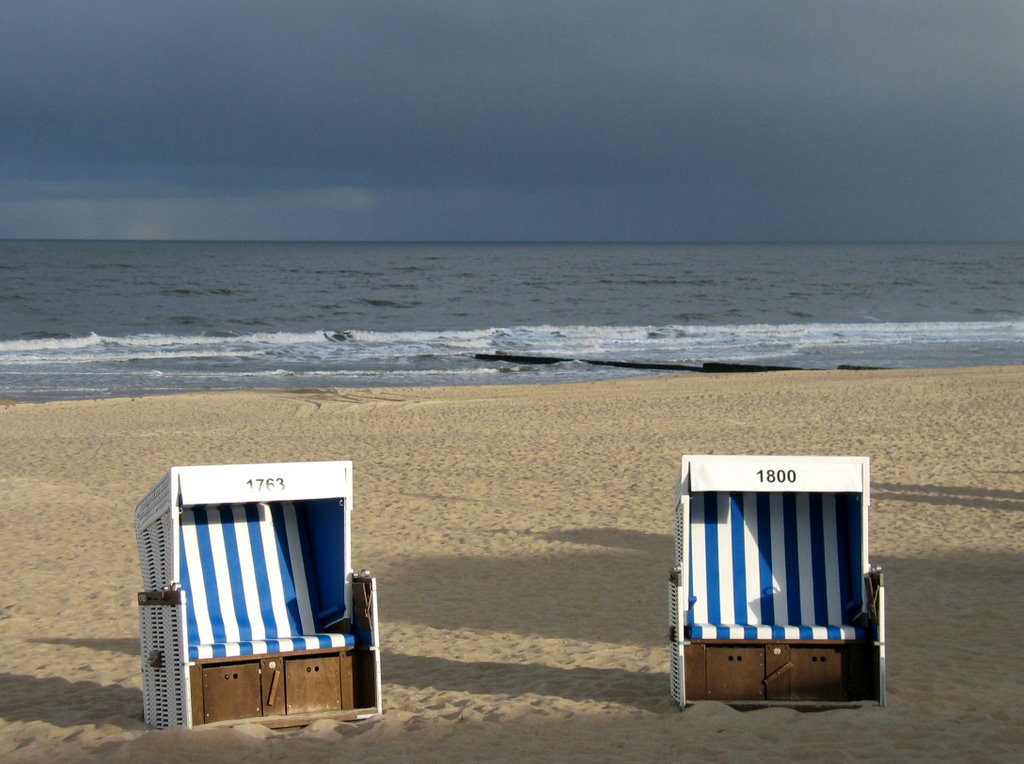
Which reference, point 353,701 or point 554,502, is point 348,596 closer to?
point 353,701

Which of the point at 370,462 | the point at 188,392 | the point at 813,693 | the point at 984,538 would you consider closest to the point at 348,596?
the point at 813,693

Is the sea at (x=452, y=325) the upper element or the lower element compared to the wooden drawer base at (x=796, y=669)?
upper

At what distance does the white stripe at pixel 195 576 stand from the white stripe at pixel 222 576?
6cm

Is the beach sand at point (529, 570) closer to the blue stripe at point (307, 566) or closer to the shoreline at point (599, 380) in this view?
the blue stripe at point (307, 566)

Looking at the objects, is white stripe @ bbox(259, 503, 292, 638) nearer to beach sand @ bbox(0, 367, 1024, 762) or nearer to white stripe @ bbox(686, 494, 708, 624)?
beach sand @ bbox(0, 367, 1024, 762)

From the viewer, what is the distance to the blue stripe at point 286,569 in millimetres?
5641

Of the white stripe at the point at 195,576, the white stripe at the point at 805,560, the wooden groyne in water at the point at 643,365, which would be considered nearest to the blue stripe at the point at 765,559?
the white stripe at the point at 805,560

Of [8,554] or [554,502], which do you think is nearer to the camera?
[8,554]

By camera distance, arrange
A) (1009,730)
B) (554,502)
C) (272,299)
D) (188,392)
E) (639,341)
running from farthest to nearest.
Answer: (272,299) → (639,341) → (188,392) → (554,502) → (1009,730)

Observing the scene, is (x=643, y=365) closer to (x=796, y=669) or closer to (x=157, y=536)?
(x=796, y=669)

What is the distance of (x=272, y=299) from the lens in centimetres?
5831

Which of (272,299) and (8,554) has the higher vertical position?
(272,299)

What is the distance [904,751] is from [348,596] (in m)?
2.68

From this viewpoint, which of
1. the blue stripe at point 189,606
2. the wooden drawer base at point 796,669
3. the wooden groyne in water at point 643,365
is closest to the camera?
the blue stripe at point 189,606
